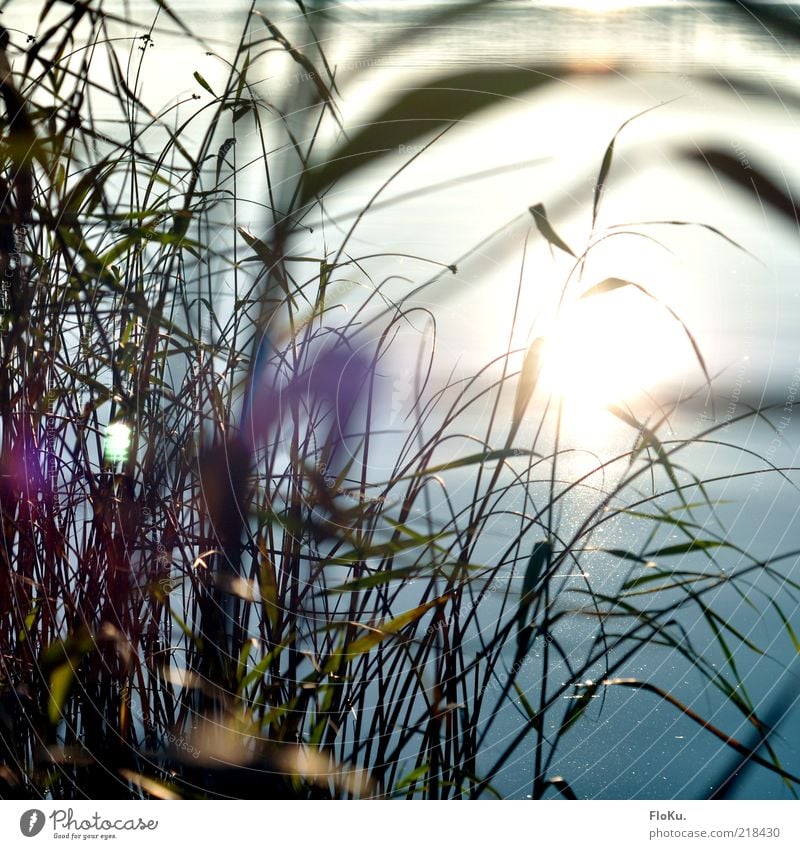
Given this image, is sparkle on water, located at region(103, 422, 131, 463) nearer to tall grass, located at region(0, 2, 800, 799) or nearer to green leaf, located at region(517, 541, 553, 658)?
tall grass, located at region(0, 2, 800, 799)

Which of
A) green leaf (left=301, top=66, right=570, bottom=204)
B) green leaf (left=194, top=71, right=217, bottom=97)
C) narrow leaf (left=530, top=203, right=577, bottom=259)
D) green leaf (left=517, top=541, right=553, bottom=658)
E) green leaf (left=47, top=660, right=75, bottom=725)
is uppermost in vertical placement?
green leaf (left=194, top=71, right=217, bottom=97)

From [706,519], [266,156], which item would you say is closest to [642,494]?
[706,519]

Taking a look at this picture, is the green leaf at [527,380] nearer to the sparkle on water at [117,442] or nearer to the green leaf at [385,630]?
the green leaf at [385,630]

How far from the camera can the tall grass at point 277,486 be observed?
0.48m

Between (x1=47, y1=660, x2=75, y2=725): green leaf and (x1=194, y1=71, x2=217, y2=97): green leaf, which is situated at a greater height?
(x1=194, y1=71, x2=217, y2=97): green leaf

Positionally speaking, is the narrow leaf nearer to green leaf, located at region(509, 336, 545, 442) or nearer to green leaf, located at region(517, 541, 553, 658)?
green leaf, located at region(509, 336, 545, 442)

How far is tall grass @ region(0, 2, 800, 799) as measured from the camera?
48 centimetres

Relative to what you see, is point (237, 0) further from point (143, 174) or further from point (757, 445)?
point (757, 445)

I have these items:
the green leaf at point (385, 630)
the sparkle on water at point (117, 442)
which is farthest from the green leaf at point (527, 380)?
the sparkle on water at point (117, 442)

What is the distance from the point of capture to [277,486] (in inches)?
19.0

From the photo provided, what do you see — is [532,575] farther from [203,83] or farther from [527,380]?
[203,83]

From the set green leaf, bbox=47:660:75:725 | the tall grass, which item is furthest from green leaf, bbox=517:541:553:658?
green leaf, bbox=47:660:75:725

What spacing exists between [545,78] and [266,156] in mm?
181

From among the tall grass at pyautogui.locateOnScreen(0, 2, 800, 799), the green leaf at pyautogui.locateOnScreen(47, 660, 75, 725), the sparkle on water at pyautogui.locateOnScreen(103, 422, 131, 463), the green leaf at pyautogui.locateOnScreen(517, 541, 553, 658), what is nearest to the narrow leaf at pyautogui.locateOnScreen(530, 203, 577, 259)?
the tall grass at pyautogui.locateOnScreen(0, 2, 800, 799)
